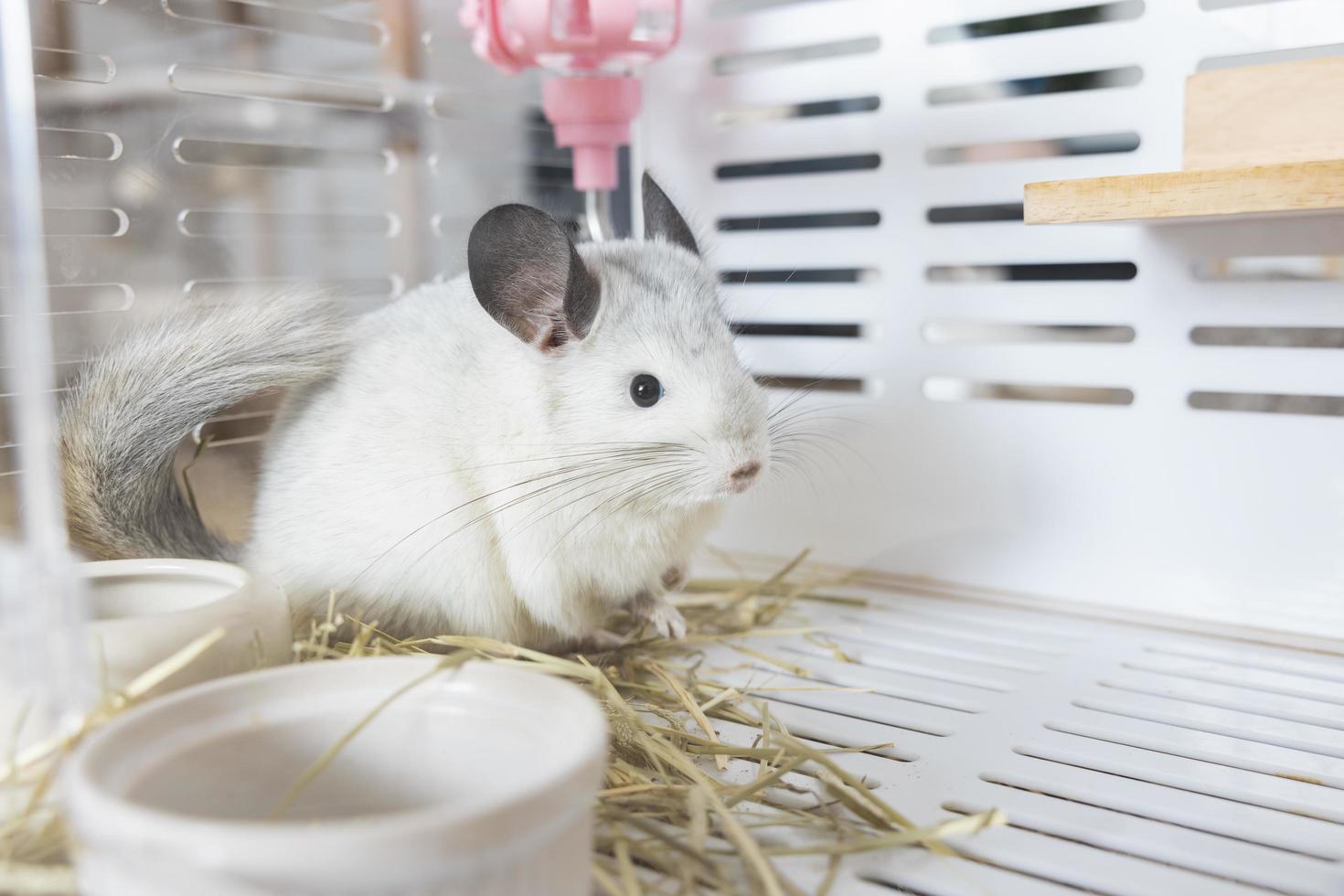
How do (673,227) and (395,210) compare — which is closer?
(673,227)

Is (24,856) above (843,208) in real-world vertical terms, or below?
below

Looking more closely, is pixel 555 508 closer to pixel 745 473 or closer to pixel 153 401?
pixel 745 473

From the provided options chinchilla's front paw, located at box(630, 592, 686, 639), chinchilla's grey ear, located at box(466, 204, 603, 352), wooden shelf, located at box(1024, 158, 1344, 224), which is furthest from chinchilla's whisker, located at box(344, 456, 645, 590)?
wooden shelf, located at box(1024, 158, 1344, 224)

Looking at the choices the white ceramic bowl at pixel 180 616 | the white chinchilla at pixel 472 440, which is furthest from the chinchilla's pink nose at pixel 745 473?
the white ceramic bowl at pixel 180 616

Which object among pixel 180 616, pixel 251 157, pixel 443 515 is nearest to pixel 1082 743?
pixel 443 515

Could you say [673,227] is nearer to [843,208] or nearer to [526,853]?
[843,208]

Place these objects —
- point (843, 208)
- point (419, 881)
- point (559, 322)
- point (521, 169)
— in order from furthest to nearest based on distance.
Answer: point (521, 169) < point (843, 208) < point (559, 322) < point (419, 881)

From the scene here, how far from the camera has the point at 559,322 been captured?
1.12 m

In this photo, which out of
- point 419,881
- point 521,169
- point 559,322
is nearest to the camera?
point 419,881

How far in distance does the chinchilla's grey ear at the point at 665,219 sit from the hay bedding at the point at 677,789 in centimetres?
48

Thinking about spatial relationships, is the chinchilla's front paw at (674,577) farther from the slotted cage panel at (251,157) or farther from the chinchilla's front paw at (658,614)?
the slotted cage panel at (251,157)

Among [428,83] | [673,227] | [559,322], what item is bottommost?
[559,322]

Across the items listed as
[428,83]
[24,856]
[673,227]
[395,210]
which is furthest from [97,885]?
[428,83]

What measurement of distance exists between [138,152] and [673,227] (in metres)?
0.60
